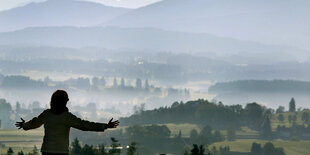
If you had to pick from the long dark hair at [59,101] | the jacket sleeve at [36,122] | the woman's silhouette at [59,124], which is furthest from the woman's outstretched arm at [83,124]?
the jacket sleeve at [36,122]

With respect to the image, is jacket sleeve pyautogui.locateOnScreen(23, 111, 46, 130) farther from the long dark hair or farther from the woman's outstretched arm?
Answer: the woman's outstretched arm

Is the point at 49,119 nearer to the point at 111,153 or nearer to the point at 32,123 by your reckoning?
the point at 32,123

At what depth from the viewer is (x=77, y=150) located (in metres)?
113

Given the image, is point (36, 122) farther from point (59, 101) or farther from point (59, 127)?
point (59, 101)

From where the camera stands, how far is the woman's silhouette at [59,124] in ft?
42.5

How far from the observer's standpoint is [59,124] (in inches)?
519

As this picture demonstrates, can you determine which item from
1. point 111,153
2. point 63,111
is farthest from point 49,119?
point 111,153

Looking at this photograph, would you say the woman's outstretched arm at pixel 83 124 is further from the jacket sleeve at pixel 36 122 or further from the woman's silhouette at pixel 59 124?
the jacket sleeve at pixel 36 122

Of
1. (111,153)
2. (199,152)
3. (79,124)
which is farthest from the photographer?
(111,153)

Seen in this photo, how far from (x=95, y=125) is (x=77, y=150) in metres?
102

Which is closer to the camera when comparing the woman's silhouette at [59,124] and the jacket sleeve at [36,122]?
the woman's silhouette at [59,124]

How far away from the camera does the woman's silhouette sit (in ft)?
42.5

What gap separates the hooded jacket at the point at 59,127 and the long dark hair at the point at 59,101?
0.20 ft

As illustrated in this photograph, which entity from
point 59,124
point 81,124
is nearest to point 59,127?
point 59,124
